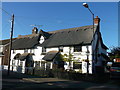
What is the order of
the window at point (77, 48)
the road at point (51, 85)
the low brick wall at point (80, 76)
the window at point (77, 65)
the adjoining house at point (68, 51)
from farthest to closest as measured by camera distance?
the window at point (77, 48)
the window at point (77, 65)
the adjoining house at point (68, 51)
the low brick wall at point (80, 76)
the road at point (51, 85)

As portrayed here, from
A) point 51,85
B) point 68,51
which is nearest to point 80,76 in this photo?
point 51,85

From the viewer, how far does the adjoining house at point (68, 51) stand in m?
20.6

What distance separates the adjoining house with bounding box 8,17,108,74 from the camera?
67.4 ft

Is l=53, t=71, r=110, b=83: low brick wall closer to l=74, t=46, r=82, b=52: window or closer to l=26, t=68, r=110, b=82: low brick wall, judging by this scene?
l=26, t=68, r=110, b=82: low brick wall

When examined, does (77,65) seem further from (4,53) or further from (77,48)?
(4,53)

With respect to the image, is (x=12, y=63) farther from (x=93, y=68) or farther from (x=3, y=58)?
(x=93, y=68)

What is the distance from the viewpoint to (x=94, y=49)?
2127 centimetres

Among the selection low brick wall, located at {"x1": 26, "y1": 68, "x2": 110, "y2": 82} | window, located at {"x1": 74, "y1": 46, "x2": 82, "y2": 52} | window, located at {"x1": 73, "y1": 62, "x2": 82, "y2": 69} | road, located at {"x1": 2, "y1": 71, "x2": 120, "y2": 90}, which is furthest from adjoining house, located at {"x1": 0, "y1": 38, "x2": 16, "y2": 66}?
road, located at {"x1": 2, "y1": 71, "x2": 120, "y2": 90}

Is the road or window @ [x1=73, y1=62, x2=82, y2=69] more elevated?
window @ [x1=73, y1=62, x2=82, y2=69]

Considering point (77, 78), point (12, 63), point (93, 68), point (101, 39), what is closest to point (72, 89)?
point (77, 78)

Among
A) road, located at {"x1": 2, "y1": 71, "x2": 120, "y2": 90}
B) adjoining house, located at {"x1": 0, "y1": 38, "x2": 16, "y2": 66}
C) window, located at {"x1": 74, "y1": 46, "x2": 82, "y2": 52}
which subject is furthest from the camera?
adjoining house, located at {"x1": 0, "y1": 38, "x2": 16, "y2": 66}

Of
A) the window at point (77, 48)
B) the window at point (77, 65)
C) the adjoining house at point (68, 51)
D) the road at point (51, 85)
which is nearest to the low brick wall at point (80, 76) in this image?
the road at point (51, 85)

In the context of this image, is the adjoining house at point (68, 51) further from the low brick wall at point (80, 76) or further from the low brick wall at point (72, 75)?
the low brick wall at point (80, 76)

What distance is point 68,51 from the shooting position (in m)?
22.2
